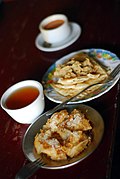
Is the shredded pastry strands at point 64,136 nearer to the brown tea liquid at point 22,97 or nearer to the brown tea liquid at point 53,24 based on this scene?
the brown tea liquid at point 22,97

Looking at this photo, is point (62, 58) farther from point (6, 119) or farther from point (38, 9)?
point (38, 9)

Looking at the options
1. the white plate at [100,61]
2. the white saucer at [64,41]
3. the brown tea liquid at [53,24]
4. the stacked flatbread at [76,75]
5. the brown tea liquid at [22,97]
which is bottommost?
the white saucer at [64,41]

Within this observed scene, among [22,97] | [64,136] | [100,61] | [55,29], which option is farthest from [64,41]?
[64,136]

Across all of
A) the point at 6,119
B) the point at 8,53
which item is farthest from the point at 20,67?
the point at 6,119

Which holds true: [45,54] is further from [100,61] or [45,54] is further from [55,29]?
[100,61]

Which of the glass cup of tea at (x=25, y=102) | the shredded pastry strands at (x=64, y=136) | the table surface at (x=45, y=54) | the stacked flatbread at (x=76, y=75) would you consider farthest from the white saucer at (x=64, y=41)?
the shredded pastry strands at (x=64, y=136)

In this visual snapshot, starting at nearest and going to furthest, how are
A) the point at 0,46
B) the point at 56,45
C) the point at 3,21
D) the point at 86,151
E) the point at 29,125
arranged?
the point at 86,151, the point at 29,125, the point at 56,45, the point at 0,46, the point at 3,21
